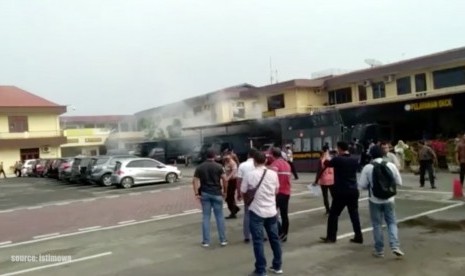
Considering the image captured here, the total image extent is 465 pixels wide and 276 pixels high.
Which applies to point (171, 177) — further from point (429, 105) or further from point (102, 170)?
point (429, 105)

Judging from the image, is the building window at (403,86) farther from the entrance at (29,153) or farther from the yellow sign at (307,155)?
the entrance at (29,153)

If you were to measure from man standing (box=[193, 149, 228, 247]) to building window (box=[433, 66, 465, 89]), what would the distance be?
2096cm

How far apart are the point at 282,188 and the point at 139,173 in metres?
15.1

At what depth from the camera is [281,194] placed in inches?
320

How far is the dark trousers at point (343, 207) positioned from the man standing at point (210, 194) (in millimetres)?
1837

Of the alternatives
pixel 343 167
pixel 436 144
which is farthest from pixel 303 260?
pixel 436 144

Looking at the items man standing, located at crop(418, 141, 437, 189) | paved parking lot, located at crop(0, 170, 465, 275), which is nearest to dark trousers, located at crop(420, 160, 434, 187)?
man standing, located at crop(418, 141, 437, 189)

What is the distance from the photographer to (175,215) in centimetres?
1238

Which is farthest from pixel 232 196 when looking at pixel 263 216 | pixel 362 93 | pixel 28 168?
pixel 28 168

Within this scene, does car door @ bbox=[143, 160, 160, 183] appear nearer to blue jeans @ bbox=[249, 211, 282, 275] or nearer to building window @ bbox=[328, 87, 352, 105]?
building window @ bbox=[328, 87, 352, 105]

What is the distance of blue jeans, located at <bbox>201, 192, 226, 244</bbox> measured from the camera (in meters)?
8.32

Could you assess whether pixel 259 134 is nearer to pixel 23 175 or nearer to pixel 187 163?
pixel 187 163

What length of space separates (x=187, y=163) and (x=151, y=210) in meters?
23.6

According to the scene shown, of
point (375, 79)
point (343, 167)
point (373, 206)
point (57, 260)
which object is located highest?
point (375, 79)
